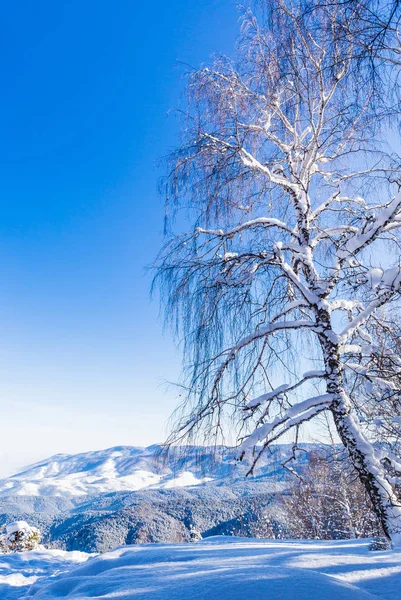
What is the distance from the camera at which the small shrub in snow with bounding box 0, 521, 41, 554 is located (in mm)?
8992

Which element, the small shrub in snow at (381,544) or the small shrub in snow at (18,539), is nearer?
the small shrub in snow at (381,544)

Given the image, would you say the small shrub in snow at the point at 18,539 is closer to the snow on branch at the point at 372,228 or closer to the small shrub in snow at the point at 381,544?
the small shrub in snow at the point at 381,544

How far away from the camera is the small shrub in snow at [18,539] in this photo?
8.99 m

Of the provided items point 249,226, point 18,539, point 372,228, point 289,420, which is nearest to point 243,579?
point 289,420

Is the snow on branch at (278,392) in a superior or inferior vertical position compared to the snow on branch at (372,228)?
inferior

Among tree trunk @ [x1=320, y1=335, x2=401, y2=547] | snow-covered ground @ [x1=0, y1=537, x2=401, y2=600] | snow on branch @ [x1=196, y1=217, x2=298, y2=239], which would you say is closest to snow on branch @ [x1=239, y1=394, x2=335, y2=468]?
tree trunk @ [x1=320, y1=335, x2=401, y2=547]

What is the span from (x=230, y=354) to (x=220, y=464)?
93 centimetres

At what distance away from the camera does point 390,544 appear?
2498 millimetres

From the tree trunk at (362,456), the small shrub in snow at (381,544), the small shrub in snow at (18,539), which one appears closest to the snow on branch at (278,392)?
the tree trunk at (362,456)

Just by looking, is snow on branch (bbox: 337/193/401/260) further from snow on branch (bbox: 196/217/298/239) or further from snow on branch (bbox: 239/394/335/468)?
snow on branch (bbox: 239/394/335/468)

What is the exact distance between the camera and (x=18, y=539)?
9031 mm

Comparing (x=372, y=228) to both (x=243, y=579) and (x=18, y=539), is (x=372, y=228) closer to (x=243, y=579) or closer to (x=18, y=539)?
(x=243, y=579)

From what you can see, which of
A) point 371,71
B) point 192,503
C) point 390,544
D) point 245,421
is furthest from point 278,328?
point 192,503

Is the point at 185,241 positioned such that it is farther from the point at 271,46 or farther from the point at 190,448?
the point at 271,46
